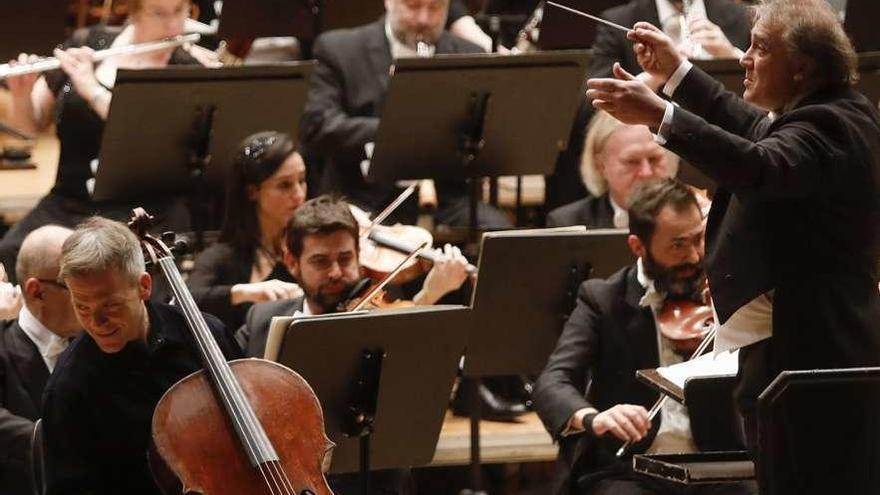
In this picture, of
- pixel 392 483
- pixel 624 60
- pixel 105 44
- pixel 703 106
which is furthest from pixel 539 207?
pixel 703 106

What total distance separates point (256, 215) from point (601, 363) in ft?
3.71

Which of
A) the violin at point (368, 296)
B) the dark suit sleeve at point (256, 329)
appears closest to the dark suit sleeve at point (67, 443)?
the dark suit sleeve at point (256, 329)

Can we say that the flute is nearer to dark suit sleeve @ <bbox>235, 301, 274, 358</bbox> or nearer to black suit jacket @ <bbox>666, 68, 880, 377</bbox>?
dark suit sleeve @ <bbox>235, 301, 274, 358</bbox>

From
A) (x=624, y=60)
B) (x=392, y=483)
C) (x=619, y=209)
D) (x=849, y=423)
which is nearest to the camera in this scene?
(x=849, y=423)

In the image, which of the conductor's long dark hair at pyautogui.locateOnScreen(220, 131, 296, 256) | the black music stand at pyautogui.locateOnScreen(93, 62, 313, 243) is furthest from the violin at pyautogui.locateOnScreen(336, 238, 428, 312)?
the black music stand at pyautogui.locateOnScreen(93, 62, 313, 243)

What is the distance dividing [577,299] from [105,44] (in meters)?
2.14

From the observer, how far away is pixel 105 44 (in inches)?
217

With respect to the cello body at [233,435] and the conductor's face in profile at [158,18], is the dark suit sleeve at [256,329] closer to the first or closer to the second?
the cello body at [233,435]

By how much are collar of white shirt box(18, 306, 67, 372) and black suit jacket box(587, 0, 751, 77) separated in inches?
86.5

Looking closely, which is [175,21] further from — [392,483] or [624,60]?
[392,483]

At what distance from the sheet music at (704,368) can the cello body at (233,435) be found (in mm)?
719

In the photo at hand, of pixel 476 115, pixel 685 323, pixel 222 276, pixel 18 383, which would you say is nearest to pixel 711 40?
pixel 476 115

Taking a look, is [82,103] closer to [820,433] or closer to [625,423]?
[625,423]

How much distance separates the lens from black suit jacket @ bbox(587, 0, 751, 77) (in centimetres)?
539
